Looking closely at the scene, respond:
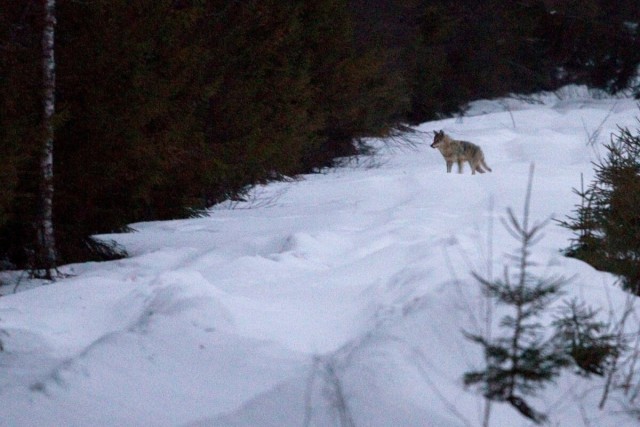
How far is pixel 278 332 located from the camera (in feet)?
13.1

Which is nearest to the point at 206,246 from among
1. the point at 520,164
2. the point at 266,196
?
the point at 266,196

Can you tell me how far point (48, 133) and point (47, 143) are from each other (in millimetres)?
274

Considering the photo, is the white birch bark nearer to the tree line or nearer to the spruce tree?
the tree line

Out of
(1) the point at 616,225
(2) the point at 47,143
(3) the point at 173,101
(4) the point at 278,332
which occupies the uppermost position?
(3) the point at 173,101

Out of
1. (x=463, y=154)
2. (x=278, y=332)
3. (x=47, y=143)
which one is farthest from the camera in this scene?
(x=463, y=154)

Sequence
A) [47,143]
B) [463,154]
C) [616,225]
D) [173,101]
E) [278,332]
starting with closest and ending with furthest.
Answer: [278,332] < [616,225] < [47,143] < [173,101] < [463,154]

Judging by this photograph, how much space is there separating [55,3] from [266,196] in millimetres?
6250

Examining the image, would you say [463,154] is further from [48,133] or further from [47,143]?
[48,133]

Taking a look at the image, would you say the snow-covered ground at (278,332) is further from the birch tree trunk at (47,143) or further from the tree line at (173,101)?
the tree line at (173,101)

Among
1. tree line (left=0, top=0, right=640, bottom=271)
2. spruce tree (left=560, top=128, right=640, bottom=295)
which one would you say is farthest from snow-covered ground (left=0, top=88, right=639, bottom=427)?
tree line (left=0, top=0, right=640, bottom=271)

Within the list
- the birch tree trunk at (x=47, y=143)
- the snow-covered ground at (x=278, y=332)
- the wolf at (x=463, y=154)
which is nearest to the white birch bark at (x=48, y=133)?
the birch tree trunk at (x=47, y=143)

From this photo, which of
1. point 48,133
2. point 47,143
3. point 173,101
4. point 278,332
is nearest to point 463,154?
point 173,101

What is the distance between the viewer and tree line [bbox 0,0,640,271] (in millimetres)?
6066

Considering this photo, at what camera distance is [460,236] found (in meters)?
6.26
